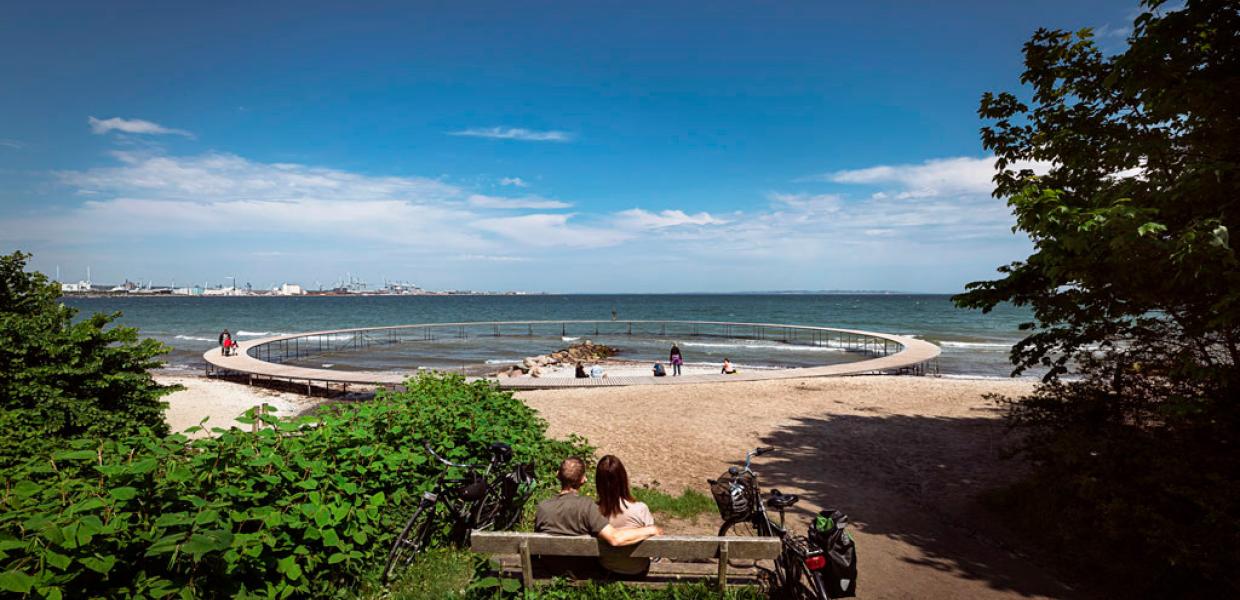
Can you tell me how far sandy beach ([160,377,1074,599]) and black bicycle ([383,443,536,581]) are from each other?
2386 mm

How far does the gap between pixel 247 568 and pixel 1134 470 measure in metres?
7.41

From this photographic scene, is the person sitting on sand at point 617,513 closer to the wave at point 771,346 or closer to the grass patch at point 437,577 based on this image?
the grass patch at point 437,577

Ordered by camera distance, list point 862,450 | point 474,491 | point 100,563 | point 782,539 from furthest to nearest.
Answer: point 862,450 → point 474,491 → point 782,539 → point 100,563

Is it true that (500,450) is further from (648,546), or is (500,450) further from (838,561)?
(838,561)

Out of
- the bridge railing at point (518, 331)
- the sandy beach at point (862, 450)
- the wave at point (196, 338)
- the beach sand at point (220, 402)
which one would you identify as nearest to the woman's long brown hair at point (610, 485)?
the sandy beach at point (862, 450)

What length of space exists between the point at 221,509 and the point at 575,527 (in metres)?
2.16

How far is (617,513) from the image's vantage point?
3.76 metres

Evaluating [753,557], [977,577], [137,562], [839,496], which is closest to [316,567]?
[137,562]

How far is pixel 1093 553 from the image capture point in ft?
16.6

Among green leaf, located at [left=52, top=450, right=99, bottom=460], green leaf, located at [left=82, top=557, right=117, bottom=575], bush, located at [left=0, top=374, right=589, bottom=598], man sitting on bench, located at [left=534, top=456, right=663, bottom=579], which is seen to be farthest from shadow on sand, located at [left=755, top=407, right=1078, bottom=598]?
green leaf, located at [left=52, top=450, right=99, bottom=460]

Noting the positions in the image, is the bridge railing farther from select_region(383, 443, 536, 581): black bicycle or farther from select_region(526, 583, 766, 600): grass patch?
select_region(526, 583, 766, 600): grass patch

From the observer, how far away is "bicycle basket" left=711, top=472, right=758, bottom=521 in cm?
424

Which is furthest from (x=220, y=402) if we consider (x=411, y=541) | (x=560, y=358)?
(x=560, y=358)

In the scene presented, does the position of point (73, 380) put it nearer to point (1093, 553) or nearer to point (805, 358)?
point (1093, 553)
